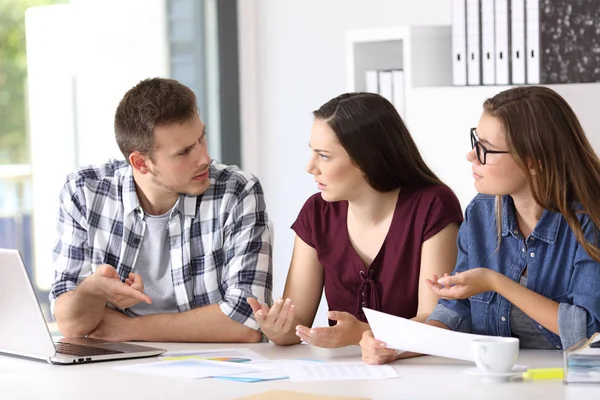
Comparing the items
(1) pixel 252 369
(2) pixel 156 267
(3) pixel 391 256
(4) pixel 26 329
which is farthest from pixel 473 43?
(4) pixel 26 329

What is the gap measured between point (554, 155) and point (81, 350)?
110 cm

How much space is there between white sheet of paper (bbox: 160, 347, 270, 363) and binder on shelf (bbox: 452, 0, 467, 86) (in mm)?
1499

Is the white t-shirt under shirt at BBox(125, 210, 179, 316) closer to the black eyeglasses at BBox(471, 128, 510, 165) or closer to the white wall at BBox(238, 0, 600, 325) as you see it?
the black eyeglasses at BBox(471, 128, 510, 165)

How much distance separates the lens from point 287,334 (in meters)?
2.31

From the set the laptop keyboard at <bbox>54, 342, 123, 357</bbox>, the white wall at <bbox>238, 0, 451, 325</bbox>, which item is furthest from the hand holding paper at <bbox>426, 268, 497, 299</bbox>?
the white wall at <bbox>238, 0, 451, 325</bbox>

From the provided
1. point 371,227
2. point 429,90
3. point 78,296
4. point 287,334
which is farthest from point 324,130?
point 429,90

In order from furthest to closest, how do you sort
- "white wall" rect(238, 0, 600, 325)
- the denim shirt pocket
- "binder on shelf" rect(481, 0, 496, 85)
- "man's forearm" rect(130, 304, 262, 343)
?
"white wall" rect(238, 0, 600, 325), "binder on shelf" rect(481, 0, 496, 85), "man's forearm" rect(130, 304, 262, 343), the denim shirt pocket

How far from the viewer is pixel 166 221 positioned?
2670 mm

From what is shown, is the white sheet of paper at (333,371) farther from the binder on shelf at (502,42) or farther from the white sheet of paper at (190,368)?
the binder on shelf at (502,42)

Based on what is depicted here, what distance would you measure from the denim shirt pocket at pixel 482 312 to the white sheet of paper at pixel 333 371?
0.35m

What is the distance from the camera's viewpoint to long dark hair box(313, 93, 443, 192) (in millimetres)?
2475

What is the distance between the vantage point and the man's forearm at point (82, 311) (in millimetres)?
2471

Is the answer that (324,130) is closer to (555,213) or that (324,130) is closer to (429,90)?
(555,213)

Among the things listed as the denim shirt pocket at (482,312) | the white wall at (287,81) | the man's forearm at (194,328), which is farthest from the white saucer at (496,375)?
the white wall at (287,81)
